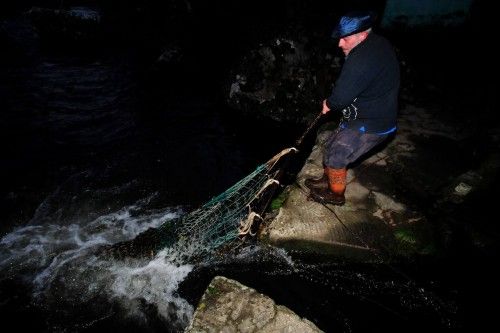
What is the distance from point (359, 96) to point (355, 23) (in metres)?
0.90

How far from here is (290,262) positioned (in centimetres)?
464

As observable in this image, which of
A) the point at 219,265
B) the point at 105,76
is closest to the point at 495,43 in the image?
the point at 219,265

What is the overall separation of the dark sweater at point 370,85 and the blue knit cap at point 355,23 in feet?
0.67

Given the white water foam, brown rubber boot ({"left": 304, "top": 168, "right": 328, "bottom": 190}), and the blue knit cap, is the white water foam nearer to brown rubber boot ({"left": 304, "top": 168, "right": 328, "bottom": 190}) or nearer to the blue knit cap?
brown rubber boot ({"left": 304, "top": 168, "right": 328, "bottom": 190})

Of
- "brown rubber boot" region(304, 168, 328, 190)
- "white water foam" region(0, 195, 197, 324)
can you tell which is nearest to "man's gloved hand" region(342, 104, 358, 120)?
"brown rubber boot" region(304, 168, 328, 190)

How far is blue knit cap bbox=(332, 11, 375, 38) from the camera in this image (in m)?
3.47

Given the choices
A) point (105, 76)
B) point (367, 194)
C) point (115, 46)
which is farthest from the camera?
point (115, 46)

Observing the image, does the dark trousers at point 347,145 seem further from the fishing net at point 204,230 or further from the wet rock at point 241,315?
the wet rock at point 241,315

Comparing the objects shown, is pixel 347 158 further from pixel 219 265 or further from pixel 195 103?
pixel 195 103

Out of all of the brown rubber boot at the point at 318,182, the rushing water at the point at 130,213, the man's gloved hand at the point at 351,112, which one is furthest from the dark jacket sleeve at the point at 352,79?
the rushing water at the point at 130,213

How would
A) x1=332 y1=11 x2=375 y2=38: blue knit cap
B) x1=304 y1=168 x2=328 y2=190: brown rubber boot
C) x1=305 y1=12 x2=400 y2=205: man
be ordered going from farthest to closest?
x1=304 y1=168 x2=328 y2=190: brown rubber boot
x1=305 y1=12 x2=400 y2=205: man
x1=332 y1=11 x2=375 y2=38: blue knit cap

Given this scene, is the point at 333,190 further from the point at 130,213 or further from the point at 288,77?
the point at 288,77

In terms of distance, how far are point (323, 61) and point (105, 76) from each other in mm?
8324

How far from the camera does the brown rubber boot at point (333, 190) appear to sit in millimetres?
4711
